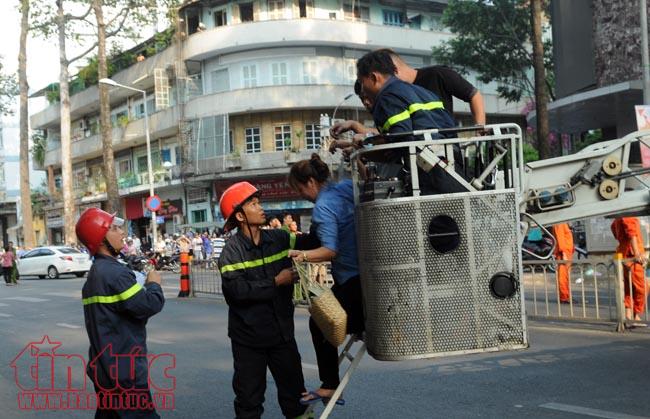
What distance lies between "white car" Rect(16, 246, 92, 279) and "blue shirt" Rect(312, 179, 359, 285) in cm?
2665

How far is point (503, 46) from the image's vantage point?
33.9 metres

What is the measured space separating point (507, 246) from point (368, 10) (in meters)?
39.0

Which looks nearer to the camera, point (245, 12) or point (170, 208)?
point (245, 12)

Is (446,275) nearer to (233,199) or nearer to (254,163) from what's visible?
(233,199)

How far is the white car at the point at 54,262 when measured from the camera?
30062 mm

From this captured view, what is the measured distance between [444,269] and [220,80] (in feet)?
121

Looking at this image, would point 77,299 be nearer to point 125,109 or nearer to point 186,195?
point 186,195

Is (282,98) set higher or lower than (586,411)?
higher

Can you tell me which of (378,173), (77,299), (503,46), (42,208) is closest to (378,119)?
(378,173)

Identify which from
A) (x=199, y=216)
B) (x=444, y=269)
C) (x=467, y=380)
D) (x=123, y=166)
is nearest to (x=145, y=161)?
(x=123, y=166)

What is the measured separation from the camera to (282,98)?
1479 inches

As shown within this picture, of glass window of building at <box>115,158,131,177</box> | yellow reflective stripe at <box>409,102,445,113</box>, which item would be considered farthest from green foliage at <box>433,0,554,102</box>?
yellow reflective stripe at <box>409,102,445,113</box>

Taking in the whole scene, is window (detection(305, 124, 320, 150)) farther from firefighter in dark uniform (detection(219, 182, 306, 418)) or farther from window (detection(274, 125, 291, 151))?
firefighter in dark uniform (detection(219, 182, 306, 418))

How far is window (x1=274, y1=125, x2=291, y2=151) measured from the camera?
3825 centimetres
